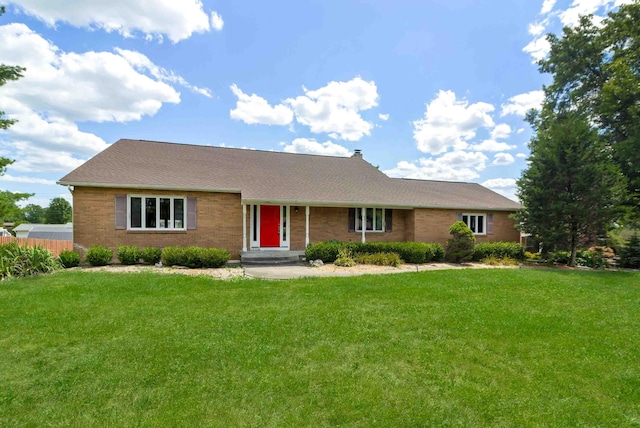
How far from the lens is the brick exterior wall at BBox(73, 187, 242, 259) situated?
40.9 feet

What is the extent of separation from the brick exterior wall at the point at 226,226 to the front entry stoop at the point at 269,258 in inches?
36.1

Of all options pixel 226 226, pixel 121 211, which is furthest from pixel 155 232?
pixel 226 226

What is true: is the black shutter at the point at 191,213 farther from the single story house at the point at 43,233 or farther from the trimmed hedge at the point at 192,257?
the single story house at the point at 43,233

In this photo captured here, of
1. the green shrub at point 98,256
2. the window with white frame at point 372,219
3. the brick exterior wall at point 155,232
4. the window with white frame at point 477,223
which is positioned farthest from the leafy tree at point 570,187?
the green shrub at point 98,256

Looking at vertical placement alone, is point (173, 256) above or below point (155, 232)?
below

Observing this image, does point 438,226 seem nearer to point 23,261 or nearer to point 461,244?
point 461,244

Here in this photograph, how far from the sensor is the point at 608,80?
1764 centimetres

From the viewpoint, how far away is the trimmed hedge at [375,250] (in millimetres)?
13438

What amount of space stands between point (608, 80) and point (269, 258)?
67.0ft

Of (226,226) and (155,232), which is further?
(226,226)

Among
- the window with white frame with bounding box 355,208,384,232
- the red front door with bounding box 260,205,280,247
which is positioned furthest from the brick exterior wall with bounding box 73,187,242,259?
the window with white frame with bounding box 355,208,384,232

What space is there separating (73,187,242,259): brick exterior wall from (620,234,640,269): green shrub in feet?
56.7

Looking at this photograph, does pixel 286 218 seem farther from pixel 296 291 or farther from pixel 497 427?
pixel 497 427

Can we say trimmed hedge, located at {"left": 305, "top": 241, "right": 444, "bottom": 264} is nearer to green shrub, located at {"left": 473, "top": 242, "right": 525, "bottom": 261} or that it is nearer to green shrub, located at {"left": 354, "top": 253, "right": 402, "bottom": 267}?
green shrub, located at {"left": 354, "top": 253, "right": 402, "bottom": 267}
